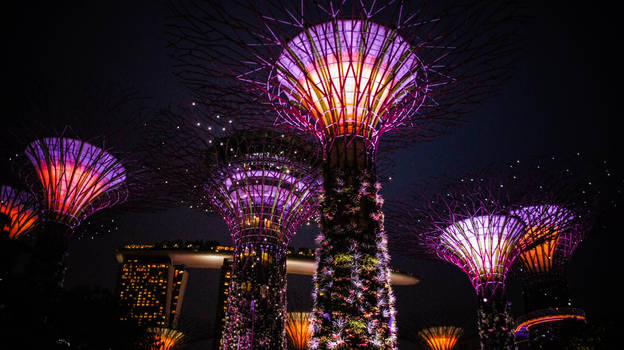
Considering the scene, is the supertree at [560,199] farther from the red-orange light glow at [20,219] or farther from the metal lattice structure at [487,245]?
the red-orange light glow at [20,219]

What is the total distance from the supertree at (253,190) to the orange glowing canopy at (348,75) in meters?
7.67

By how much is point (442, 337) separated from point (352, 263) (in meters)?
34.8

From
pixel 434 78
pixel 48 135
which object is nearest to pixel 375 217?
pixel 434 78

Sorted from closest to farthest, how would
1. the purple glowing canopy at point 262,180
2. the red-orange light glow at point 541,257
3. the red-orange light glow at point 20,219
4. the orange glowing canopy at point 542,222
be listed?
the purple glowing canopy at point 262,180 < the orange glowing canopy at point 542,222 < the red-orange light glow at point 20,219 < the red-orange light glow at point 541,257

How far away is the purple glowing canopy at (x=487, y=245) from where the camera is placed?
21891mm

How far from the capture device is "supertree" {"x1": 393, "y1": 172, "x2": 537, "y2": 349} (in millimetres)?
21562

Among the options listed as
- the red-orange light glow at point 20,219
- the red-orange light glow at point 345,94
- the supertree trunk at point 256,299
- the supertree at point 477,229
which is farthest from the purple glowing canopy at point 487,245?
the red-orange light glow at point 20,219

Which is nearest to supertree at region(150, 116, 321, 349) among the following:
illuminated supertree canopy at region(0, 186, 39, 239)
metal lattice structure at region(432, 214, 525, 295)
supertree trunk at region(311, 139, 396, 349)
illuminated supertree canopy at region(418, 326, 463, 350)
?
metal lattice structure at region(432, 214, 525, 295)

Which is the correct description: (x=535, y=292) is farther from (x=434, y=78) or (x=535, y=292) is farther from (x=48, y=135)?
(x=48, y=135)

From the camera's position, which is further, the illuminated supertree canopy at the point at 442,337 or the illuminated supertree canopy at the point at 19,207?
the illuminated supertree canopy at the point at 442,337

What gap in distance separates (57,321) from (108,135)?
10926 millimetres

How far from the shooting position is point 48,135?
61.9 feet

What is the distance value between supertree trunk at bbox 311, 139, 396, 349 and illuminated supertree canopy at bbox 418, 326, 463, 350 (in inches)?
1344

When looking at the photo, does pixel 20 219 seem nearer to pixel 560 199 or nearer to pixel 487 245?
pixel 487 245
